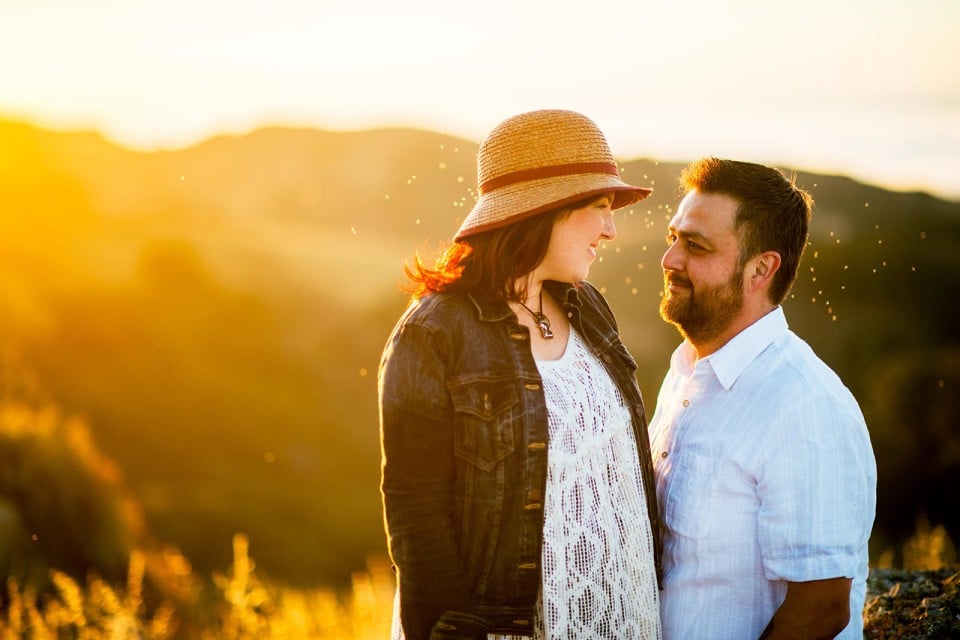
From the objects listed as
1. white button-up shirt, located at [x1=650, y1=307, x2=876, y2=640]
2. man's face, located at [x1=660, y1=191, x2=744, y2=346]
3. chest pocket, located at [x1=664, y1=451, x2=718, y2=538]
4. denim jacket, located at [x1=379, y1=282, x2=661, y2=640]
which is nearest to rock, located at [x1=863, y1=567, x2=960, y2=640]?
white button-up shirt, located at [x1=650, y1=307, x2=876, y2=640]

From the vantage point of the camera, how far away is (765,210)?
9.48 ft

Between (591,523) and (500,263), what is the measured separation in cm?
84

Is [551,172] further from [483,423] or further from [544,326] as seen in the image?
[483,423]

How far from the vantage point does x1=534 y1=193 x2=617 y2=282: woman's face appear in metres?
2.67

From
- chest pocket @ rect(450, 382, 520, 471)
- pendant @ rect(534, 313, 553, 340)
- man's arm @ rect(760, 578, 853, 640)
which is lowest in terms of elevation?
man's arm @ rect(760, 578, 853, 640)

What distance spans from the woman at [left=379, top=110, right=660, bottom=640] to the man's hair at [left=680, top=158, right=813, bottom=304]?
35 cm

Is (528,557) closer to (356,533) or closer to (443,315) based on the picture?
(443,315)

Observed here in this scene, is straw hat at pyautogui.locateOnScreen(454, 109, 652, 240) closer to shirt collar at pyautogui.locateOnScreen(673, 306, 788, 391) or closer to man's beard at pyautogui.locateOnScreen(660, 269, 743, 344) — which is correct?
man's beard at pyautogui.locateOnScreen(660, 269, 743, 344)

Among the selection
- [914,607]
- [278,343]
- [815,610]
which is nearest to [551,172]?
[815,610]

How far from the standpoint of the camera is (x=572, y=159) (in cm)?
262

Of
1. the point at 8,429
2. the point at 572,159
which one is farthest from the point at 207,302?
the point at 572,159

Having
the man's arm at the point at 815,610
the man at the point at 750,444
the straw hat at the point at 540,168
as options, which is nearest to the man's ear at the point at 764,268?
the man at the point at 750,444

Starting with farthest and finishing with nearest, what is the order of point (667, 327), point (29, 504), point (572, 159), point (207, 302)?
1. point (207, 302)
2. point (667, 327)
3. point (29, 504)
4. point (572, 159)

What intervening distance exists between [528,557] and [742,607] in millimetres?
721
